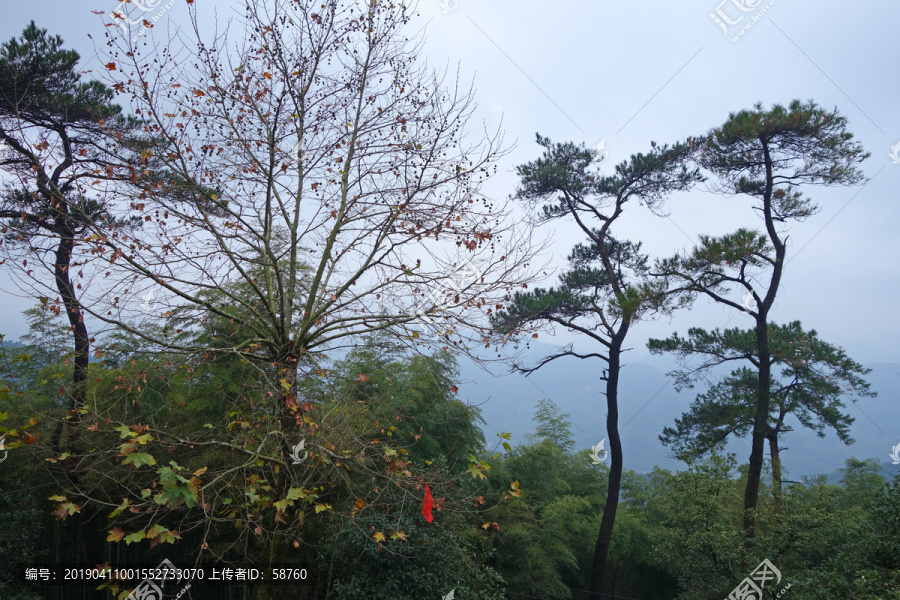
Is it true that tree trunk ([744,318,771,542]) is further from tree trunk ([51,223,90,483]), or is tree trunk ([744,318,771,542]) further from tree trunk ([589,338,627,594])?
tree trunk ([51,223,90,483])

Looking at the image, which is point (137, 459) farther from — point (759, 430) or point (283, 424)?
point (759, 430)

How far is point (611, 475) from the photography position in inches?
396

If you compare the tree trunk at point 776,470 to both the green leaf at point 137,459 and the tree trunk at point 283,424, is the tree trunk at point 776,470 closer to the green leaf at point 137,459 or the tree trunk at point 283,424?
the tree trunk at point 283,424

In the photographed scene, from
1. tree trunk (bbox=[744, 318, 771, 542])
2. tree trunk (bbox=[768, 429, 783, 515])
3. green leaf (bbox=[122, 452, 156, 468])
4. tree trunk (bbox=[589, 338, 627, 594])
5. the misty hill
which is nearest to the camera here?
green leaf (bbox=[122, 452, 156, 468])

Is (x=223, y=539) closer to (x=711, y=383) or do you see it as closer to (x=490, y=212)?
(x=490, y=212)

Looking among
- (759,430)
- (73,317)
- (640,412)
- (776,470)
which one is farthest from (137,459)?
(640,412)

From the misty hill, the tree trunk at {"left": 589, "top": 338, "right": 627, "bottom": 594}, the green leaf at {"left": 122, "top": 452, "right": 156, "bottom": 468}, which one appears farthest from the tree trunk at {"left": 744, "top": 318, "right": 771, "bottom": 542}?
the misty hill

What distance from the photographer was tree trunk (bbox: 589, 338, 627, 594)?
372 inches

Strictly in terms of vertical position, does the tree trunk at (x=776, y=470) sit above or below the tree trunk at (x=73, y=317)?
below

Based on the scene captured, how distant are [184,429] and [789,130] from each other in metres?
11.2

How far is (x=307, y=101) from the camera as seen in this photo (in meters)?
4.64

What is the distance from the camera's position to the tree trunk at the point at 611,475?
31.0 ft

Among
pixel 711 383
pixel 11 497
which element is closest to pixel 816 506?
pixel 711 383

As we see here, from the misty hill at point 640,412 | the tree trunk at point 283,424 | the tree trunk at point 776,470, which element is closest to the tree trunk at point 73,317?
the tree trunk at point 283,424
